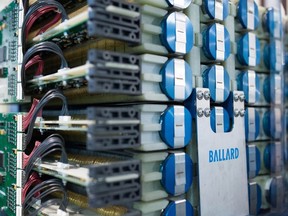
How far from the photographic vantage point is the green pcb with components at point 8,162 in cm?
192

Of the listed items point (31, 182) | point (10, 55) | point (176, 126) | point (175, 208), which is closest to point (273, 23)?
point (176, 126)

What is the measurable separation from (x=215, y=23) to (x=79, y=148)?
3.54 feet

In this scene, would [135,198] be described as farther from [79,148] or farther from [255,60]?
[255,60]

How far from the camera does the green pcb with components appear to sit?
1923 mm

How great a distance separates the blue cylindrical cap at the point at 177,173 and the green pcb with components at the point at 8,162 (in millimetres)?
911

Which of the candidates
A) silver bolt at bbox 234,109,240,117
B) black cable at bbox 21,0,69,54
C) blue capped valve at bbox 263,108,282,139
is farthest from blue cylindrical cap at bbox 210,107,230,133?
black cable at bbox 21,0,69,54

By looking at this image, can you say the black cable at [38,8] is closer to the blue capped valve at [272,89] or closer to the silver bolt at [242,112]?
the silver bolt at [242,112]

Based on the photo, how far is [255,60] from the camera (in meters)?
2.17

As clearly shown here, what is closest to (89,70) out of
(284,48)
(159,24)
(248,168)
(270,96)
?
(159,24)

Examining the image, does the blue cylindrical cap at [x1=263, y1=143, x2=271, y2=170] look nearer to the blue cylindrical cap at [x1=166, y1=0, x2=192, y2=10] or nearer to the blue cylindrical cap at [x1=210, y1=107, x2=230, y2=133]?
the blue cylindrical cap at [x1=210, y1=107, x2=230, y2=133]

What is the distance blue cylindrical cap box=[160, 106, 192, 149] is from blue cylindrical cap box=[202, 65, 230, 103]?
0.84 feet

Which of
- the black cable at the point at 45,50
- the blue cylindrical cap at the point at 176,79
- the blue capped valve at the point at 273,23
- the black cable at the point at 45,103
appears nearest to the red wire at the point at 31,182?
the black cable at the point at 45,103

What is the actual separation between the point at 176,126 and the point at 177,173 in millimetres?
226

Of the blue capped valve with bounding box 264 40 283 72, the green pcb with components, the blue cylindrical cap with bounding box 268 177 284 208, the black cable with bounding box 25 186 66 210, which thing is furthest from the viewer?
the blue capped valve with bounding box 264 40 283 72
